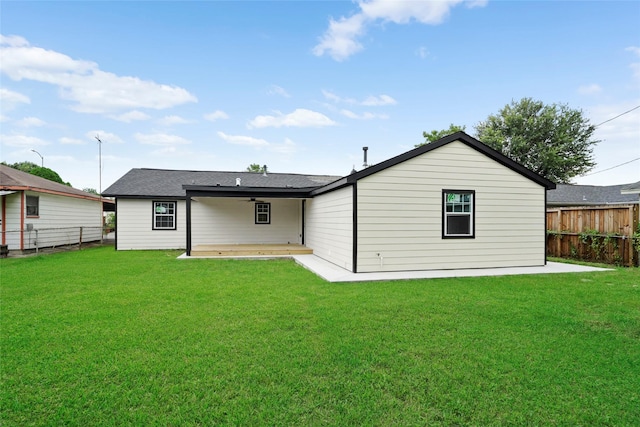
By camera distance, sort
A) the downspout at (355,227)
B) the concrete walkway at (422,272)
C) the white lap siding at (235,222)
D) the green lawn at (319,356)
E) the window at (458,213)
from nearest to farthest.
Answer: the green lawn at (319,356) → the concrete walkway at (422,272) → the downspout at (355,227) → the window at (458,213) → the white lap siding at (235,222)

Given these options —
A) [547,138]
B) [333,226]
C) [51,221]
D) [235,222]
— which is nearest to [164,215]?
[235,222]

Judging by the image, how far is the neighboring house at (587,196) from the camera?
2038 centimetres

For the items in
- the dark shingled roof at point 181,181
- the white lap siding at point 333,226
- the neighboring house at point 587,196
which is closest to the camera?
the white lap siding at point 333,226

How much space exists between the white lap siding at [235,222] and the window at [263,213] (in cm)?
12

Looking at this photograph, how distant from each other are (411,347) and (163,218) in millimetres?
13285

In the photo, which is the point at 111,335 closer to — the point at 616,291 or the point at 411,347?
the point at 411,347

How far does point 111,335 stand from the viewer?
12.3 feet

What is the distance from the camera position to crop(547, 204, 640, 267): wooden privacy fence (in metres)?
9.10

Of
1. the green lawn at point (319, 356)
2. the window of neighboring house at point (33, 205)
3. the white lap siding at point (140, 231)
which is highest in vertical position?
the window of neighboring house at point (33, 205)

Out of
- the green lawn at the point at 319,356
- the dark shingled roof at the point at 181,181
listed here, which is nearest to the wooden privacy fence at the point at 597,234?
the green lawn at the point at 319,356

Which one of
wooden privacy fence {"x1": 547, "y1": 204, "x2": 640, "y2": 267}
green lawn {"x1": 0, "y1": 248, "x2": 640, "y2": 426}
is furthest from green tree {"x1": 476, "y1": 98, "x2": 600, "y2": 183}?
green lawn {"x1": 0, "y1": 248, "x2": 640, "y2": 426}

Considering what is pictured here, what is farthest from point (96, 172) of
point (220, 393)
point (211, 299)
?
point (220, 393)

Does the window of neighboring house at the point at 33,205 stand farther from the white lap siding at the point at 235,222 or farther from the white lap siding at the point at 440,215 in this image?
the white lap siding at the point at 440,215

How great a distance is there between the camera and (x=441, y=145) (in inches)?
329
